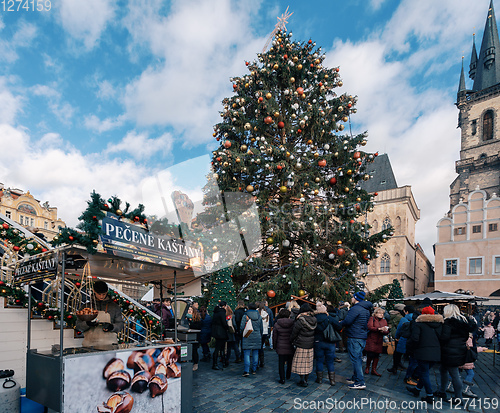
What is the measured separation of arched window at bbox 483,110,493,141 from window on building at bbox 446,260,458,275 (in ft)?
78.5

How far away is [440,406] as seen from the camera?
18.1ft

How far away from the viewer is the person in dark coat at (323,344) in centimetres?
679

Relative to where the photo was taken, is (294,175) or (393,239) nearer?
(294,175)

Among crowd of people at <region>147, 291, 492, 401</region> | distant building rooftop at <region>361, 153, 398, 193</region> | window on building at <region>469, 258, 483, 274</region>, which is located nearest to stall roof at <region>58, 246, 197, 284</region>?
crowd of people at <region>147, 291, 492, 401</region>

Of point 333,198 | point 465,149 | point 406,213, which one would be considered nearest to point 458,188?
point 465,149

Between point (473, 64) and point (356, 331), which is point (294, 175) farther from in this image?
point (473, 64)

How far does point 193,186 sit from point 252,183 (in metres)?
4.08

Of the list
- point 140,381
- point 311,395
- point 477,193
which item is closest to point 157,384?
point 140,381

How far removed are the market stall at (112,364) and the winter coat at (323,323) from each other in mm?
2966

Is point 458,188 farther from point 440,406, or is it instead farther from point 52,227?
point 52,227

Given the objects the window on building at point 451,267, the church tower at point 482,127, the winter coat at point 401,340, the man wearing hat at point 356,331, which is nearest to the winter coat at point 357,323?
the man wearing hat at point 356,331

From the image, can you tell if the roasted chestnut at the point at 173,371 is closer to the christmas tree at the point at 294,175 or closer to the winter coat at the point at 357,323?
the winter coat at the point at 357,323

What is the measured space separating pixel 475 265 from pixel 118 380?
128 feet

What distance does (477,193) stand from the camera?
1410 inches
